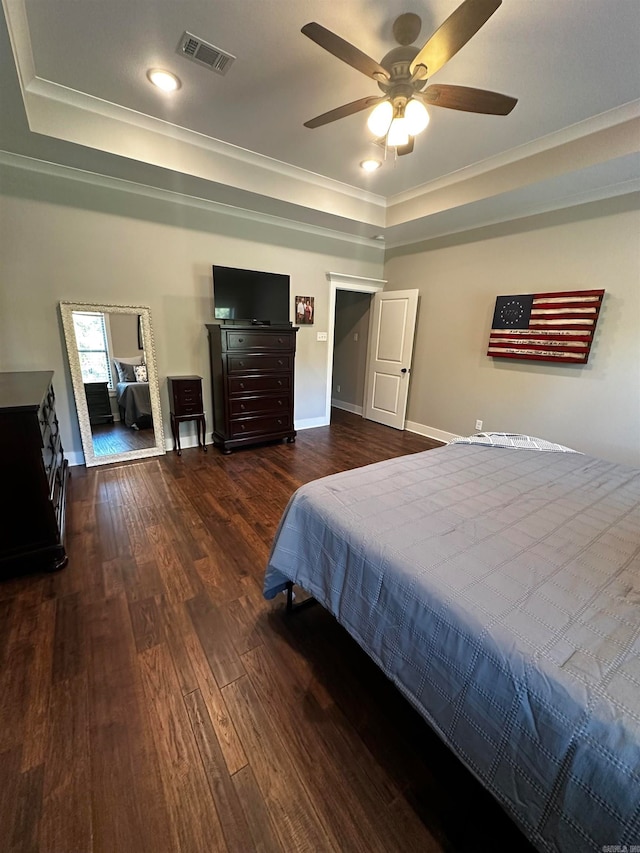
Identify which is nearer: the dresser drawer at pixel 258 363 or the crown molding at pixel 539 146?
the crown molding at pixel 539 146

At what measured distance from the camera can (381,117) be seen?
1823 mm

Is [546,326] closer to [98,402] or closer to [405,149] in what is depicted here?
[405,149]

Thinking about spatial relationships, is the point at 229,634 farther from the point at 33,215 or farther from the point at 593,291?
the point at 593,291

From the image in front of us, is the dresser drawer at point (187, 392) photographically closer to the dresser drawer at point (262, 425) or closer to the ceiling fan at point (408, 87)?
the dresser drawer at point (262, 425)

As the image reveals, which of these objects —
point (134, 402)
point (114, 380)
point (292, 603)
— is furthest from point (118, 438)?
point (292, 603)

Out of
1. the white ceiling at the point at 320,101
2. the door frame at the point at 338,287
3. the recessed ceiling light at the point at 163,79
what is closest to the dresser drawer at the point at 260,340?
the door frame at the point at 338,287

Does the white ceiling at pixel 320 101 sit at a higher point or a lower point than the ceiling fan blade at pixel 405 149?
higher

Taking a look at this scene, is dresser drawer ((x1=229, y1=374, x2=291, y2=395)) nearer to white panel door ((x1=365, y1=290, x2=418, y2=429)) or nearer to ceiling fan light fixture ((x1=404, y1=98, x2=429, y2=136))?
white panel door ((x1=365, y1=290, x2=418, y2=429))

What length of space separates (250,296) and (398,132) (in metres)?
2.25

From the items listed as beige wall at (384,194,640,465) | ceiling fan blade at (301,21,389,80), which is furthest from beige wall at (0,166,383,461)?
ceiling fan blade at (301,21,389,80)

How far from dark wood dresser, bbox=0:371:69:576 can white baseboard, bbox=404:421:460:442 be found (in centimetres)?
411

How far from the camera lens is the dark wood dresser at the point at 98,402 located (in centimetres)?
328

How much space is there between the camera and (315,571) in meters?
1.43

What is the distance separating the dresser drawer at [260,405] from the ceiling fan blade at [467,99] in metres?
2.85
